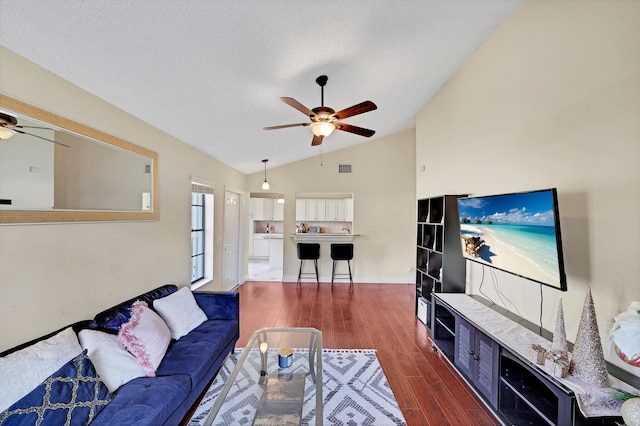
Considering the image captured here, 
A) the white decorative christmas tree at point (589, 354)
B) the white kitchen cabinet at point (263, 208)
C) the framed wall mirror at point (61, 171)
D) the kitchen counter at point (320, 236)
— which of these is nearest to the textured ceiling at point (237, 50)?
the framed wall mirror at point (61, 171)

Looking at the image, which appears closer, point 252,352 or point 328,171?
point 252,352

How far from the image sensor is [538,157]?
6.74 feet

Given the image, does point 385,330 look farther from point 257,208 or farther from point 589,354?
point 257,208

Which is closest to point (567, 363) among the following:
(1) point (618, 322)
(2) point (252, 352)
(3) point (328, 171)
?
(1) point (618, 322)

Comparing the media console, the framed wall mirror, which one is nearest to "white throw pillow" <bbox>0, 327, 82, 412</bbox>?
the framed wall mirror

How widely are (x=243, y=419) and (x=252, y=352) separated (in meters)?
0.64

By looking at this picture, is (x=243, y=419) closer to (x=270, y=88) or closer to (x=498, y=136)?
(x=270, y=88)

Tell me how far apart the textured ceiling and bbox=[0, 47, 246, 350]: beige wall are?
13 cm

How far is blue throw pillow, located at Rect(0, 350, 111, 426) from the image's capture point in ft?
3.78

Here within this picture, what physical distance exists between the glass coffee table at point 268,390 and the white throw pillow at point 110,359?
641mm

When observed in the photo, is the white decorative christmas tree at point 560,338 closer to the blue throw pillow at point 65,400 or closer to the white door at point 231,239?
the blue throw pillow at point 65,400

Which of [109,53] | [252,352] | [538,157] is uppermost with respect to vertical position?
[109,53]

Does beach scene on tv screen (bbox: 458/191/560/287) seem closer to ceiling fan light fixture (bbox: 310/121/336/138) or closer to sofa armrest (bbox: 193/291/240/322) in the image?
ceiling fan light fixture (bbox: 310/121/336/138)

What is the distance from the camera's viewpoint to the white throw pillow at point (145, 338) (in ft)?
5.71
